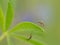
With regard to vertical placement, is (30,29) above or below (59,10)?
below

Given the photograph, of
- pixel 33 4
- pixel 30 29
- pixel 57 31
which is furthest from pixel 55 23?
pixel 30 29

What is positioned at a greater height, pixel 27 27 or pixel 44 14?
pixel 44 14

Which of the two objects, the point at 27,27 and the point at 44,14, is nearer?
the point at 27,27

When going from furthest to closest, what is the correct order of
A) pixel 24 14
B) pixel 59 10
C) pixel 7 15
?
pixel 59 10 → pixel 24 14 → pixel 7 15

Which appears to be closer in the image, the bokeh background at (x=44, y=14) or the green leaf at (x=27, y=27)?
the green leaf at (x=27, y=27)

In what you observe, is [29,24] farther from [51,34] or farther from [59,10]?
[59,10]

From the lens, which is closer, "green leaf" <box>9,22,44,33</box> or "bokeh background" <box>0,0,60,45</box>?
"green leaf" <box>9,22,44,33</box>

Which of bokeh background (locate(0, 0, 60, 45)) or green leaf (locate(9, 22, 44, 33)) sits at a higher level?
bokeh background (locate(0, 0, 60, 45))

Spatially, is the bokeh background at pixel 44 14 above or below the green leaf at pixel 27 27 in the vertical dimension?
above
